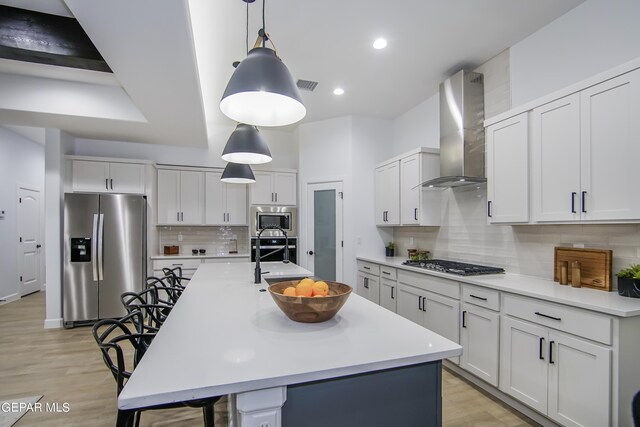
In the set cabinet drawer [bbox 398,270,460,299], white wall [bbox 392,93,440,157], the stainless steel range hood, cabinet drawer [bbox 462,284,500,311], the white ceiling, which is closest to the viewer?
the white ceiling

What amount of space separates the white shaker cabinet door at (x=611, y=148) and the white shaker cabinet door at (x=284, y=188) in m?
4.11

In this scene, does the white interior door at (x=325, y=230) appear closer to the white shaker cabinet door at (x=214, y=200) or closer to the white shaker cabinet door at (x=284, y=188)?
the white shaker cabinet door at (x=284, y=188)

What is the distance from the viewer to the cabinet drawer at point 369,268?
435cm

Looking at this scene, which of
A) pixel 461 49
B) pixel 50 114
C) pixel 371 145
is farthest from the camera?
pixel 371 145

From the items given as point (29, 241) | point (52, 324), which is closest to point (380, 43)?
point (52, 324)

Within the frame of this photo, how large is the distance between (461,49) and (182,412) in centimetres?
414

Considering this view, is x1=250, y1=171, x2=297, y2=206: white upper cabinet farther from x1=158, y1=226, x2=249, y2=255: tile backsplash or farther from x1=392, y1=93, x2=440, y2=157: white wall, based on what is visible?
x1=392, y1=93, x2=440, y2=157: white wall

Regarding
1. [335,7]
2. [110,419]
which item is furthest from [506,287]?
[110,419]

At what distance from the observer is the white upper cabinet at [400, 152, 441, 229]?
12.7 ft

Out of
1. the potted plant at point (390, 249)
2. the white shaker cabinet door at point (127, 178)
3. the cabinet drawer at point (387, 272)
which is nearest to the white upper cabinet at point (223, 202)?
the white shaker cabinet door at point (127, 178)

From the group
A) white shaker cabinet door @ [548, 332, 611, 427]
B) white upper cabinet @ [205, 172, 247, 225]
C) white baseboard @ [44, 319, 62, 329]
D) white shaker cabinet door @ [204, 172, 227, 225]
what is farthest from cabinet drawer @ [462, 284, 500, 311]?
white baseboard @ [44, 319, 62, 329]

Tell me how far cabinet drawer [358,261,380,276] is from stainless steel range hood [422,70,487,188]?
1.47 m

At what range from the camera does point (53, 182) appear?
4367 millimetres

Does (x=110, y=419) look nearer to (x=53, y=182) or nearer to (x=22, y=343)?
(x=22, y=343)
